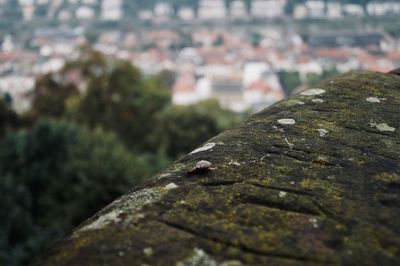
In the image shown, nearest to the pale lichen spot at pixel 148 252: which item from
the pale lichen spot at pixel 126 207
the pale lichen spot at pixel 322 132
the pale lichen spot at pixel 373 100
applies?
the pale lichen spot at pixel 126 207

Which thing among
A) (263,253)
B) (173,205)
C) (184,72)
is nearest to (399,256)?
(263,253)

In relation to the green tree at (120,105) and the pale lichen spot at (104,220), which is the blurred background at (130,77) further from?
the pale lichen spot at (104,220)

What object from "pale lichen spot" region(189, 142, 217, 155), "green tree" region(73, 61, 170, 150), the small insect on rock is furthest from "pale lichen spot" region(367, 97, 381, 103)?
"green tree" region(73, 61, 170, 150)

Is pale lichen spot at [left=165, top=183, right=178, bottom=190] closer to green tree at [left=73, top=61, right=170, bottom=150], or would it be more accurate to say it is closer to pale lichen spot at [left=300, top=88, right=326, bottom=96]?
pale lichen spot at [left=300, top=88, right=326, bottom=96]

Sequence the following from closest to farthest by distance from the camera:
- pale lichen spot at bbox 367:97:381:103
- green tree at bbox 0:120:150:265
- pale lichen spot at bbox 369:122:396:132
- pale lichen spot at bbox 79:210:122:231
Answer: pale lichen spot at bbox 79:210:122:231 < pale lichen spot at bbox 369:122:396:132 < pale lichen spot at bbox 367:97:381:103 < green tree at bbox 0:120:150:265

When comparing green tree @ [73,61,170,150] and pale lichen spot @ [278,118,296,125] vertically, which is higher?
pale lichen spot @ [278,118,296,125]

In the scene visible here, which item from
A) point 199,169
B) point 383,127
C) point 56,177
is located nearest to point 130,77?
point 56,177

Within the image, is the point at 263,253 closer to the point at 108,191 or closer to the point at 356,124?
the point at 356,124
